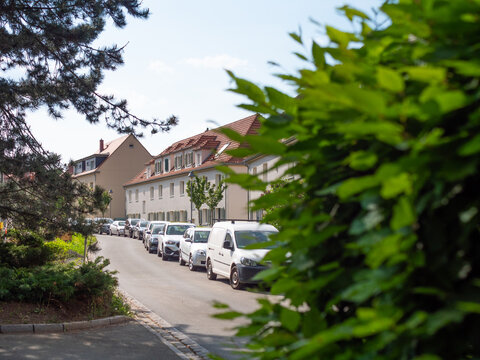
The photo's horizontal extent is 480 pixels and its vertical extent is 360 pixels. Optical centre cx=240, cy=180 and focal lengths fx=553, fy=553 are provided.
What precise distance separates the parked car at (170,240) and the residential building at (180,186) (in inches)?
614

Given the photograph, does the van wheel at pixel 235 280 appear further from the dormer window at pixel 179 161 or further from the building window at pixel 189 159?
the dormer window at pixel 179 161

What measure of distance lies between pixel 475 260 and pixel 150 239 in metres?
32.6

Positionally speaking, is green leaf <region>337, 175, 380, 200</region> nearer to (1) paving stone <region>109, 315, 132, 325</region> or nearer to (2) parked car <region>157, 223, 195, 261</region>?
(1) paving stone <region>109, 315, 132, 325</region>

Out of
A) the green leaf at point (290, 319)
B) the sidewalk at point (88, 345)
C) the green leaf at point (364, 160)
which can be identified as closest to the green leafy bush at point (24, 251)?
the sidewalk at point (88, 345)

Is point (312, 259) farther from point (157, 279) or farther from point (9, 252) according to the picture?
point (157, 279)

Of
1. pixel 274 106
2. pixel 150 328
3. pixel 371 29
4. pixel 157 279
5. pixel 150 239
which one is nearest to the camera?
pixel 371 29

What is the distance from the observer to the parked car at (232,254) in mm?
17203

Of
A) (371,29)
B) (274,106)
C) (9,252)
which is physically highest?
(371,29)

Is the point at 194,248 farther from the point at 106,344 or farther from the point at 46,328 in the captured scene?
the point at 106,344

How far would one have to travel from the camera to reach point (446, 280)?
1.26m

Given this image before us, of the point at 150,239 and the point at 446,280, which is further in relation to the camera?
the point at 150,239

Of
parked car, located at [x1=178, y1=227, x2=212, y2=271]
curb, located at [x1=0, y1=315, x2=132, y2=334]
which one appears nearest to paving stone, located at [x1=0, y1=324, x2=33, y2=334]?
curb, located at [x1=0, y1=315, x2=132, y2=334]

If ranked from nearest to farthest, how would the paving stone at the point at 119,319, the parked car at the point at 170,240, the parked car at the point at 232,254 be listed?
the paving stone at the point at 119,319 → the parked car at the point at 232,254 → the parked car at the point at 170,240

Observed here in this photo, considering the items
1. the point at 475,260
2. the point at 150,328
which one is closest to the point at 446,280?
the point at 475,260
